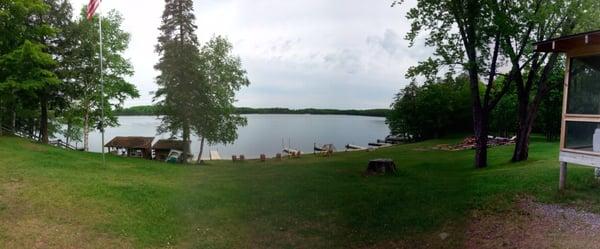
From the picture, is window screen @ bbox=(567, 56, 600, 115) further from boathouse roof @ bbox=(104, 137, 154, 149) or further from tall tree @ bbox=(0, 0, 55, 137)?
boathouse roof @ bbox=(104, 137, 154, 149)

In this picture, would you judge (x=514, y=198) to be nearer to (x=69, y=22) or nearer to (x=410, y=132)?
(x=69, y=22)

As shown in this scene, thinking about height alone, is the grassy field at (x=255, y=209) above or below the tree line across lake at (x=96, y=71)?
below

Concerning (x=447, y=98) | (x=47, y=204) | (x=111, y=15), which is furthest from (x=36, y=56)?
(x=447, y=98)

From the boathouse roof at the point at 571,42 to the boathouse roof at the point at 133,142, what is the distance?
110 feet

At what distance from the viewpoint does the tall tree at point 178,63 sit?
30797mm

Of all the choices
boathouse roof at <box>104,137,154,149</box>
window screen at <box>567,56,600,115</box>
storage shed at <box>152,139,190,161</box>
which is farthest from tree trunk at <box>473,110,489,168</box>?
boathouse roof at <box>104,137,154,149</box>

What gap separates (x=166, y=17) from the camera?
3114 cm

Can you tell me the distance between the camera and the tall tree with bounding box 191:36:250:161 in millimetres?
32625

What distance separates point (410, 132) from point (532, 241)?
48804mm

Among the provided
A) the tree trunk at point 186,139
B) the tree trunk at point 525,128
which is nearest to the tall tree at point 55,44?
the tree trunk at point 186,139

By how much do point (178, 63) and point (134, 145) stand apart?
11.7 metres

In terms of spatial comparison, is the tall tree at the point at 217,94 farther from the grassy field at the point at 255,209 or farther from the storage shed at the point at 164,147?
the grassy field at the point at 255,209

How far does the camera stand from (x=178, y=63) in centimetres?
3069

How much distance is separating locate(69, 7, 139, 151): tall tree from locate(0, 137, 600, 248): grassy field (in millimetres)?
19907
